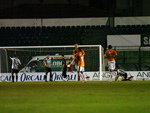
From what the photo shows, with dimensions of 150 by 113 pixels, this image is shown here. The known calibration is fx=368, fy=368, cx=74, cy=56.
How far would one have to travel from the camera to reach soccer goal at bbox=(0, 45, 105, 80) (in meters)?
21.2

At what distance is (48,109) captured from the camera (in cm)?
610

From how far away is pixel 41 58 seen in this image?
22.9 meters

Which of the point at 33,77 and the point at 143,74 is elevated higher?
the point at 143,74

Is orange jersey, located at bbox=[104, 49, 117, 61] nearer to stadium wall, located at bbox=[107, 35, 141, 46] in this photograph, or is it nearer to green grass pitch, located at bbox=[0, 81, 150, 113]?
green grass pitch, located at bbox=[0, 81, 150, 113]

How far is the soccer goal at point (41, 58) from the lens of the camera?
836 inches

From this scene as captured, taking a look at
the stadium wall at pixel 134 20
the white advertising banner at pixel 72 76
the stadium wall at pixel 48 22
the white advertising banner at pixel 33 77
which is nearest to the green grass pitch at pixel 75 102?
the white advertising banner at pixel 72 76

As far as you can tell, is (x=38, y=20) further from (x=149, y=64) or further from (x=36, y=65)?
(x=149, y=64)

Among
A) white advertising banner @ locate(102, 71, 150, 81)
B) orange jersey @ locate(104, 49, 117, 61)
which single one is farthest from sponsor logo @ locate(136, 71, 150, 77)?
orange jersey @ locate(104, 49, 117, 61)

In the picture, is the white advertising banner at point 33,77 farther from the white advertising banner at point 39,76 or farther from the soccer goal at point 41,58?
the soccer goal at point 41,58

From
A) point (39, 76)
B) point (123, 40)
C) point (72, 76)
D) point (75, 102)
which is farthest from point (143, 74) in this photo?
point (75, 102)

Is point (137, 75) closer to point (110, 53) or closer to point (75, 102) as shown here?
point (110, 53)
